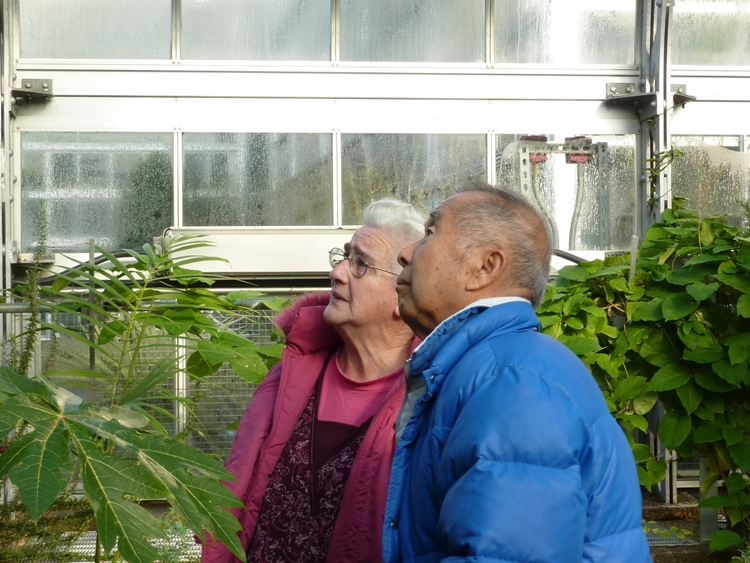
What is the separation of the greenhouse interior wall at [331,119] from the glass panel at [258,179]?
12 millimetres

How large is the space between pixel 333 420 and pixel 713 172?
3.84 metres

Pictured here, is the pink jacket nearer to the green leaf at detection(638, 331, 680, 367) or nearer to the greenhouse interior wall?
the green leaf at detection(638, 331, 680, 367)

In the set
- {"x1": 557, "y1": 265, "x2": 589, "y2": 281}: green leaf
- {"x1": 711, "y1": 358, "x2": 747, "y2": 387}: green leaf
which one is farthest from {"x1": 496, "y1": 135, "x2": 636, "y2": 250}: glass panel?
{"x1": 711, "y1": 358, "x2": 747, "y2": 387}: green leaf

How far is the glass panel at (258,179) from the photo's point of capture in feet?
16.7

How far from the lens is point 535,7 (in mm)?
5305

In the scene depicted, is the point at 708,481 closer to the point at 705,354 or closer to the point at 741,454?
the point at 741,454

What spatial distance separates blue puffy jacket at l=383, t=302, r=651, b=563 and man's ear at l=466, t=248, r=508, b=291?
0.09m

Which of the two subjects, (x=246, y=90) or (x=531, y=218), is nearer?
(x=531, y=218)

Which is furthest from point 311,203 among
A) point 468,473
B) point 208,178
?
point 468,473

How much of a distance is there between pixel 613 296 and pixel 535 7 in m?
2.10

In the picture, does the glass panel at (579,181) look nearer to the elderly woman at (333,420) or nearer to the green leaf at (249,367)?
the green leaf at (249,367)

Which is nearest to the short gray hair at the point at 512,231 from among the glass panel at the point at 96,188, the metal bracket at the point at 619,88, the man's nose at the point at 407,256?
the man's nose at the point at 407,256

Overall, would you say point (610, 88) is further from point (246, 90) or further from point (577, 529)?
point (577, 529)

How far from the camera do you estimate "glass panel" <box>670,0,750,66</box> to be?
5.38m
